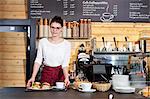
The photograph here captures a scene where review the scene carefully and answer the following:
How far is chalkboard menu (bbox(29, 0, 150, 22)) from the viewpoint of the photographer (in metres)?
4.21

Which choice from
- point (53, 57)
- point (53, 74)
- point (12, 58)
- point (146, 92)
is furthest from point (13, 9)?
point (146, 92)

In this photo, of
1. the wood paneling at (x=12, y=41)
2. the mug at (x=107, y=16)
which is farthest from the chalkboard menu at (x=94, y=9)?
the wood paneling at (x=12, y=41)

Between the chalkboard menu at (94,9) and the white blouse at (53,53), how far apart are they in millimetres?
1096

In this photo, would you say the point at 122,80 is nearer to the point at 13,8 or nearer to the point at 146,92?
the point at 146,92

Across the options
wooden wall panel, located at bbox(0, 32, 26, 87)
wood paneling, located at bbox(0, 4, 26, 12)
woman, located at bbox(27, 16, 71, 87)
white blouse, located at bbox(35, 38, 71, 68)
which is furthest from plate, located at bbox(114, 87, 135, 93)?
wood paneling, located at bbox(0, 4, 26, 12)

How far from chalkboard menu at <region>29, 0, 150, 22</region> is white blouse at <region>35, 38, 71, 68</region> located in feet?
3.60

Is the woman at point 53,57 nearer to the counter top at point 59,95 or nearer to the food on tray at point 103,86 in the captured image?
the food on tray at point 103,86

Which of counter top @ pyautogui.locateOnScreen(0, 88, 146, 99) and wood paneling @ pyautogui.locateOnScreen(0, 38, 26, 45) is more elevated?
wood paneling @ pyautogui.locateOnScreen(0, 38, 26, 45)

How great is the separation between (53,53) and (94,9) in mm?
1300

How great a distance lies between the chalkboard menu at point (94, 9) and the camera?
421 centimetres

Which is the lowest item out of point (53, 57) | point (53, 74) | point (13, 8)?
point (53, 74)

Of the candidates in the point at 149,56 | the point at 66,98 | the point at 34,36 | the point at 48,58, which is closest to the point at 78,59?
the point at 34,36

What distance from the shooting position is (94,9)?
4.27 m

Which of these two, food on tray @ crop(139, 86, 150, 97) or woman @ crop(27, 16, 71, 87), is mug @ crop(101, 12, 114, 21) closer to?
woman @ crop(27, 16, 71, 87)
